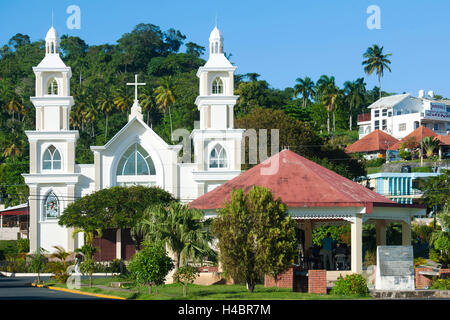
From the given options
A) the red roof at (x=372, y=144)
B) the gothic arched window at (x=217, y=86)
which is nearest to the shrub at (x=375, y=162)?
the red roof at (x=372, y=144)

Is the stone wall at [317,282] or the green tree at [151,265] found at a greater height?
the green tree at [151,265]

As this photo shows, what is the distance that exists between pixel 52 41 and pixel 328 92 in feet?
218

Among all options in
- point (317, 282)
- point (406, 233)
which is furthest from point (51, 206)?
point (317, 282)

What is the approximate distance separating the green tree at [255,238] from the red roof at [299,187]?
4.49m

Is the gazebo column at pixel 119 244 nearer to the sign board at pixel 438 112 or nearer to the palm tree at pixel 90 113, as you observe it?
the palm tree at pixel 90 113

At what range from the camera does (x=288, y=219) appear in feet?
106

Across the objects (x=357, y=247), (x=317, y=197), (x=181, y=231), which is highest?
(x=317, y=197)

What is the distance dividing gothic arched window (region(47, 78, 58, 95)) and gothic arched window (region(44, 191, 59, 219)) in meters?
7.67

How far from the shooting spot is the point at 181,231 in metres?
34.3

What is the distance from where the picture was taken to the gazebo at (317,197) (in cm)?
3778

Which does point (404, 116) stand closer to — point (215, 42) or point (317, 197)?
point (215, 42)

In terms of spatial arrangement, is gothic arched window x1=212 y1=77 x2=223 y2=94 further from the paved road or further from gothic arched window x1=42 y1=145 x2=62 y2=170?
the paved road

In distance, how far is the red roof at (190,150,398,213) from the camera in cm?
3769

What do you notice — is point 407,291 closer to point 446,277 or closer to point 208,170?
point 446,277
